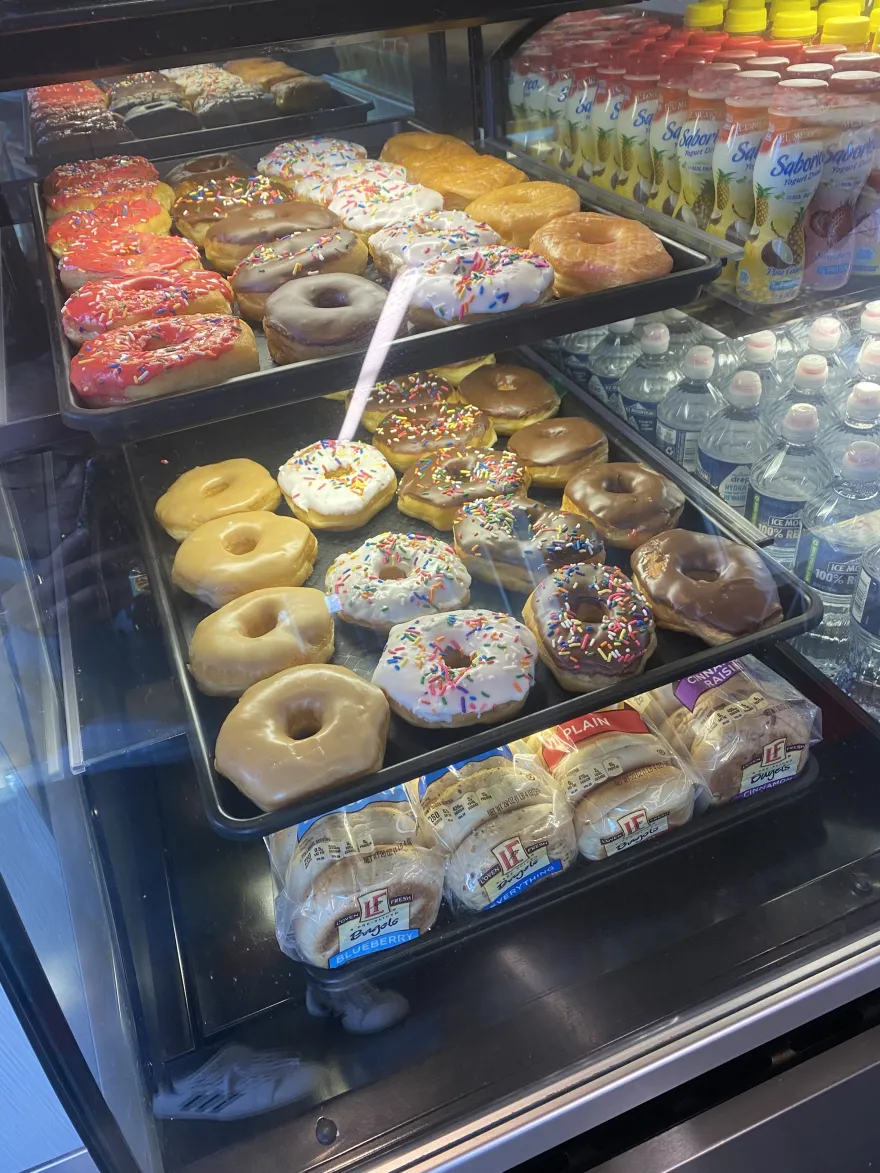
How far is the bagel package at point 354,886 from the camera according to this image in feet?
4.17

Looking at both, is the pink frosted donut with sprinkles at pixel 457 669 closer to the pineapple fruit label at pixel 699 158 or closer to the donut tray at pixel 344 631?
the donut tray at pixel 344 631

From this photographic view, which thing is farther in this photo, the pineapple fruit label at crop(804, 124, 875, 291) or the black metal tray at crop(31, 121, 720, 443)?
the pineapple fruit label at crop(804, 124, 875, 291)

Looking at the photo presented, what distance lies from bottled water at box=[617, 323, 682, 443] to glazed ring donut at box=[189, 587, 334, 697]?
84 centimetres

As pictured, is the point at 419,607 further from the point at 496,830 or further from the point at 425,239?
the point at 425,239

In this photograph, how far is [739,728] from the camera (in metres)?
1.46

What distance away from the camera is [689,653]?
4.31ft

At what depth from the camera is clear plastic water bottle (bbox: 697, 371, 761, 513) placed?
1729mm

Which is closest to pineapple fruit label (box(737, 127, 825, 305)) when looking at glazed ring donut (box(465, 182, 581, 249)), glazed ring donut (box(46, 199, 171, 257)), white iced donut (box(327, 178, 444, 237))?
glazed ring donut (box(465, 182, 581, 249))

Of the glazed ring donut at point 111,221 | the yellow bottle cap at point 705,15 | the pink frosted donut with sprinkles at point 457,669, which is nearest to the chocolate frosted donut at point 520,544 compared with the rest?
the pink frosted donut with sprinkles at point 457,669

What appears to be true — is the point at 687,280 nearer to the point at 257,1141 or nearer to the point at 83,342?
the point at 83,342

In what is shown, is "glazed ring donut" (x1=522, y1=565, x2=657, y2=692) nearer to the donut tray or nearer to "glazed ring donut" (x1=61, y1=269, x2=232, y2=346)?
the donut tray

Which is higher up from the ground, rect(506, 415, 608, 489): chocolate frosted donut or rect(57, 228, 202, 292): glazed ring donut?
rect(57, 228, 202, 292): glazed ring donut

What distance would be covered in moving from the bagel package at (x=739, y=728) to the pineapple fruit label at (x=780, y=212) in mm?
604

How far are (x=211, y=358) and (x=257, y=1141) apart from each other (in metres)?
0.95
